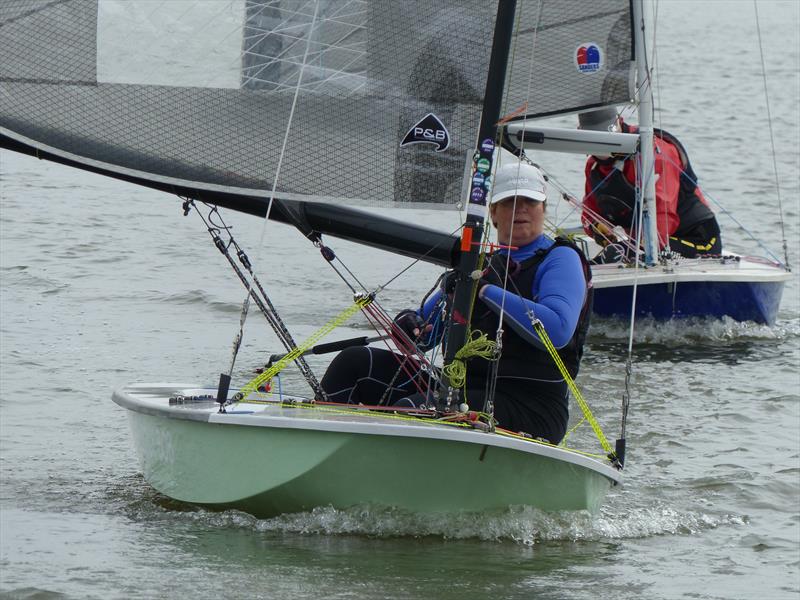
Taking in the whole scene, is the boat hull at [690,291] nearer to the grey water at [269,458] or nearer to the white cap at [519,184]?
the grey water at [269,458]

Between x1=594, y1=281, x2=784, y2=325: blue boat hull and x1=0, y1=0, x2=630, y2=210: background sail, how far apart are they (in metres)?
4.32

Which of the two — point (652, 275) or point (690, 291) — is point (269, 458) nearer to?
point (652, 275)

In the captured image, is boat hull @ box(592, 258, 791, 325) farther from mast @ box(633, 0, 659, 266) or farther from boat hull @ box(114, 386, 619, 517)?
boat hull @ box(114, 386, 619, 517)

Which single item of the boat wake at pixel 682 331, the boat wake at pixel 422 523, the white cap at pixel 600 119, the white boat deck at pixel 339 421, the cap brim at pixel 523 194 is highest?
the white cap at pixel 600 119

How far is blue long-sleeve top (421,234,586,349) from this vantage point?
4.88 meters

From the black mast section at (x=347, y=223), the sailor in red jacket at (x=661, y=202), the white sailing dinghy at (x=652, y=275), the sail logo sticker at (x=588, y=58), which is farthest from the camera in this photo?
the sailor in red jacket at (x=661, y=202)

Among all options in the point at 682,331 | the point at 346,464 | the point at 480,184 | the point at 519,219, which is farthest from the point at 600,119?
the point at 346,464

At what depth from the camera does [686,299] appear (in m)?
9.14

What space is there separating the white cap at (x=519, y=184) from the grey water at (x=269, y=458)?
2.85 feet

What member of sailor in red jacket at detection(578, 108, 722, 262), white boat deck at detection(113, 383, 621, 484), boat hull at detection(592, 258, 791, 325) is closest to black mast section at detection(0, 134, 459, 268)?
white boat deck at detection(113, 383, 621, 484)

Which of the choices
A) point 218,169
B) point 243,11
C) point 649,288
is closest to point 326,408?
point 218,169

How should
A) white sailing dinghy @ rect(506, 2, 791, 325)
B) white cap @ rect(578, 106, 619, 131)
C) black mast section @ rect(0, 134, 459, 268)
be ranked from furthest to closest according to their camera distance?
white cap @ rect(578, 106, 619, 131) < white sailing dinghy @ rect(506, 2, 791, 325) < black mast section @ rect(0, 134, 459, 268)

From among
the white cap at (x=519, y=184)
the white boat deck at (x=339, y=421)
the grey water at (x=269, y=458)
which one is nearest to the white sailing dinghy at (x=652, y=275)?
the grey water at (x=269, y=458)

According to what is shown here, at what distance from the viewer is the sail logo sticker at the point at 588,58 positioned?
8.18m
